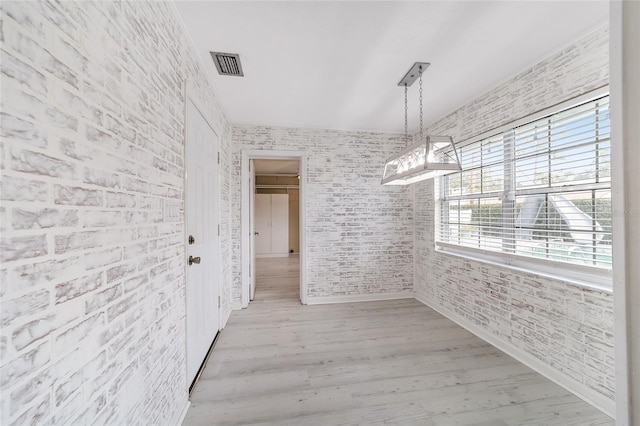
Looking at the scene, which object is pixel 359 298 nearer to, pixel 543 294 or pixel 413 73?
pixel 543 294

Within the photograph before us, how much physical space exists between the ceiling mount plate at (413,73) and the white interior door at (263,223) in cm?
532

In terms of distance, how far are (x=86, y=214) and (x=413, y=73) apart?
8.06 feet

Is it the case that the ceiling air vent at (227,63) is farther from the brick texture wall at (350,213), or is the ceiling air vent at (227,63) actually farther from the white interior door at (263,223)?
the white interior door at (263,223)

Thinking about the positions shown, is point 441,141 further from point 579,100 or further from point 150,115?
point 150,115

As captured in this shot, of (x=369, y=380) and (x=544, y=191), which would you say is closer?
(x=369, y=380)

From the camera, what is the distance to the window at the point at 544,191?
167 centimetres

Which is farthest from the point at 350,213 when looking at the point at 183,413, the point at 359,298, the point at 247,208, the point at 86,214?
the point at 86,214

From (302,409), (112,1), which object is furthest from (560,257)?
(112,1)

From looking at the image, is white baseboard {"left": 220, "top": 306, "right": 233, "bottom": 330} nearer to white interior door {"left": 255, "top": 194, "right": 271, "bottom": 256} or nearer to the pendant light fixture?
the pendant light fixture

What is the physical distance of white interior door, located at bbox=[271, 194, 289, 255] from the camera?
277 inches

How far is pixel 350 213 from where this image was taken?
3.57m

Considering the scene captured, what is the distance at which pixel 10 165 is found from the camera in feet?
1.91

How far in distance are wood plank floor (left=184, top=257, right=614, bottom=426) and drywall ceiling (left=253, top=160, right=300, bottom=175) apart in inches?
158

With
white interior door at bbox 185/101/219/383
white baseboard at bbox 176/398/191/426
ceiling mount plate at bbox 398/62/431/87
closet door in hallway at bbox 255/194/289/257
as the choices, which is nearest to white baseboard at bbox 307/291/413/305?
white interior door at bbox 185/101/219/383
